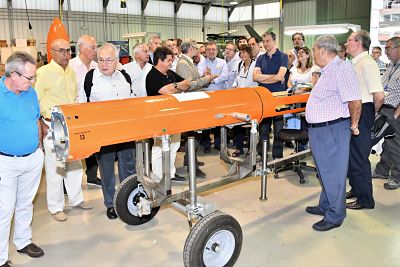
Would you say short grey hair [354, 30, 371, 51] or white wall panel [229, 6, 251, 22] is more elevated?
white wall panel [229, 6, 251, 22]

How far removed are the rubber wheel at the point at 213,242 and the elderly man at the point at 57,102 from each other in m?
1.49

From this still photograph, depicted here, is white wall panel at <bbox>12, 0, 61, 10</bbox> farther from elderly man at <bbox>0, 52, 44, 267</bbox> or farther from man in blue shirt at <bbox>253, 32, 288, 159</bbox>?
elderly man at <bbox>0, 52, 44, 267</bbox>

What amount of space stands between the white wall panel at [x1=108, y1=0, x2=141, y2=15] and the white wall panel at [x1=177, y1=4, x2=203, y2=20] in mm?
2467

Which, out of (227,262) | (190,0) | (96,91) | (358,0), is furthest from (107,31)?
(227,262)

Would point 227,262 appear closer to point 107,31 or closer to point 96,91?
point 96,91

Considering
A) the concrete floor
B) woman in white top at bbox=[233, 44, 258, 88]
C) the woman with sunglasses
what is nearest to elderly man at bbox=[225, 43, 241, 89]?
the woman with sunglasses

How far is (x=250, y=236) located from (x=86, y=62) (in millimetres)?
2670

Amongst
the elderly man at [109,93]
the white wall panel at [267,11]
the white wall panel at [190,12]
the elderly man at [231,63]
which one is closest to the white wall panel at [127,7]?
the white wall panel at [190,12]

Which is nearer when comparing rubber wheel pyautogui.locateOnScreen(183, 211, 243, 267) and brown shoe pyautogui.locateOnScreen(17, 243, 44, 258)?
rubber wheel pyautogui.locateOnScreen(183, 211, 243, 267)

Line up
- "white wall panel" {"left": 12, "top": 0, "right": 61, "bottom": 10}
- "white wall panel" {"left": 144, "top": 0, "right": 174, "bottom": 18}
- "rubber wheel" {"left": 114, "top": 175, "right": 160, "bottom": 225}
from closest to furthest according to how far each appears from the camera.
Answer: "rubber wheel" {"left": 114, "top": 175, "right": 160, "bottom": 225} → "white wall panel" {"left": 12, "top": 0, "right": 61, "bottom": 10} → "white wall panel" {"left": 144, "top": 0, "right": 174, "bottom": 18}

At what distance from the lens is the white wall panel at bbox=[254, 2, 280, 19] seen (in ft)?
63.1

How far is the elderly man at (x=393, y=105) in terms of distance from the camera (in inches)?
158

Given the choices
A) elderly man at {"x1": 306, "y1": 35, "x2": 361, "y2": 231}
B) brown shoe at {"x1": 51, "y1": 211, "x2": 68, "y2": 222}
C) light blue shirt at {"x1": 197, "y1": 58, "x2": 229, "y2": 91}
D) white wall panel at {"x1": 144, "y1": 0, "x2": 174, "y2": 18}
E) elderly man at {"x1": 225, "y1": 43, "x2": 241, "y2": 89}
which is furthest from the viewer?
white wall panel at {"x1": 144, "y1": 0, "x2": 174, "y2": 18}

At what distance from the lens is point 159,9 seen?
717 inches
